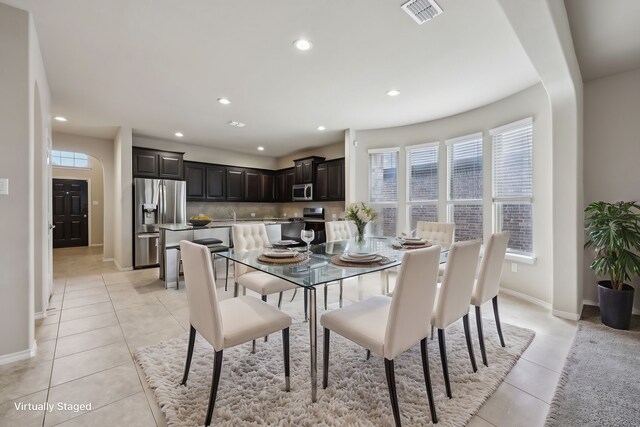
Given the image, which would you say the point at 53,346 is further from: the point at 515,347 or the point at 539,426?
the point at 515,347

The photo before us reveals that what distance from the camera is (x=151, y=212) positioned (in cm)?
524

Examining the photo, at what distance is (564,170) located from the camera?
284 centimetres

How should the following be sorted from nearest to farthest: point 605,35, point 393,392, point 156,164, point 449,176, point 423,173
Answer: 1. point 393,392
2. point 605,35
3. point 449,176
4. point 423,173
5. point 156,164

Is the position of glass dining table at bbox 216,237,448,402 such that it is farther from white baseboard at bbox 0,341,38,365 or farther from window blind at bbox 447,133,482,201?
window blind at bbox 447,133,482,201

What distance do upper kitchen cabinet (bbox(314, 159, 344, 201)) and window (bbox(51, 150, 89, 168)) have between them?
7.02 m

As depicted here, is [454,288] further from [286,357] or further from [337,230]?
[337,230]

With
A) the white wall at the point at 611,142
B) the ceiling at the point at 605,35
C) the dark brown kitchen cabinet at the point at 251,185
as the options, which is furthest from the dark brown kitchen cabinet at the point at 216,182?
the white wall at the point at 611,142

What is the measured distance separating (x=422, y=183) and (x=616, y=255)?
247 cm

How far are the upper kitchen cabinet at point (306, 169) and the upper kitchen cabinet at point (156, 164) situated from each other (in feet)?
8.19

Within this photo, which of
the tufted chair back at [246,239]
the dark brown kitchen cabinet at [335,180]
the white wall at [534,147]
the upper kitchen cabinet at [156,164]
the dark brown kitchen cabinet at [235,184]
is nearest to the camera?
the tufted chair back at [246,239]

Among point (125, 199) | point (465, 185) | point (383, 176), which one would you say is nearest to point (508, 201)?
point (465, 185)

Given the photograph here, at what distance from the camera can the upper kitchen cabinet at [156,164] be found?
5.21m

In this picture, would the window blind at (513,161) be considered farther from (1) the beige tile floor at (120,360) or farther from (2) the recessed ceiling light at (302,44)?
(2) the recessed ceiling light at (302,44)

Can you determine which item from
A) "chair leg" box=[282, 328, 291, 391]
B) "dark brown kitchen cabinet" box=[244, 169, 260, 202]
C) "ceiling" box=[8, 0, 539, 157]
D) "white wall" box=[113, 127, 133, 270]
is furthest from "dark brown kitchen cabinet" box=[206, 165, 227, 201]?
"chair leg" box=[282, 328, 291, 391]
